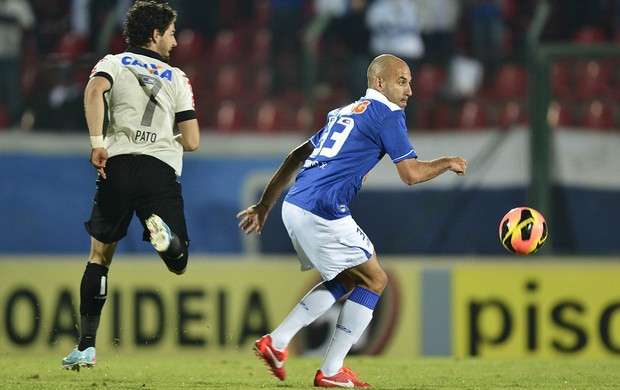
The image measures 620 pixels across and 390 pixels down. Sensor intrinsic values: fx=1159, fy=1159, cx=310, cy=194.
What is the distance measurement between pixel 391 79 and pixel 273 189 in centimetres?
87

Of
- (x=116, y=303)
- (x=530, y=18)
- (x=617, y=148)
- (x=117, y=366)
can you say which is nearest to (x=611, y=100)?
(x=617, y=148)

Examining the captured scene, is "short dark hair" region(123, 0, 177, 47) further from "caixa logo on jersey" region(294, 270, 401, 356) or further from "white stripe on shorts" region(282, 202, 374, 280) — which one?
"caixa logo on jersey" region(294, 270, 401, 356)

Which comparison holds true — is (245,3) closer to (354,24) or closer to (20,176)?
(354,24)

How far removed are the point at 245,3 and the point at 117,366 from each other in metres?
6.73

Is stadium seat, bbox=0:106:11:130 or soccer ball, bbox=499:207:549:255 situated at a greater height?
stadium seat, bbox=0:106:11:130

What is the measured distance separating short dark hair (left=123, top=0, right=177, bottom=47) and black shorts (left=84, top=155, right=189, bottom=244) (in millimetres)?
652

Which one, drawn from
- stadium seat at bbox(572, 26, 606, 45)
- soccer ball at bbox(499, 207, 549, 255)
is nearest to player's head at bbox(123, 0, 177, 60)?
soccer ball at bbox(499, 207, 549, 255)

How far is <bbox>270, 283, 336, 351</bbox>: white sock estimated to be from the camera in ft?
18.6

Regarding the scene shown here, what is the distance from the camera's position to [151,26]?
6.11 meters

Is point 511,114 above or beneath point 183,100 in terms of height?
beneath

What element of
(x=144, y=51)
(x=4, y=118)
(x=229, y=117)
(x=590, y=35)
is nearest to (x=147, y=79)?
(x=144, y=51)

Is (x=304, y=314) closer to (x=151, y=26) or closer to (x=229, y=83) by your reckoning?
(x=151, y=26)

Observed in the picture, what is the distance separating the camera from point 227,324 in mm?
9141

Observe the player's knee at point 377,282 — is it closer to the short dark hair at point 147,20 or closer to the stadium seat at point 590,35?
the short dark hair at point 147,20
